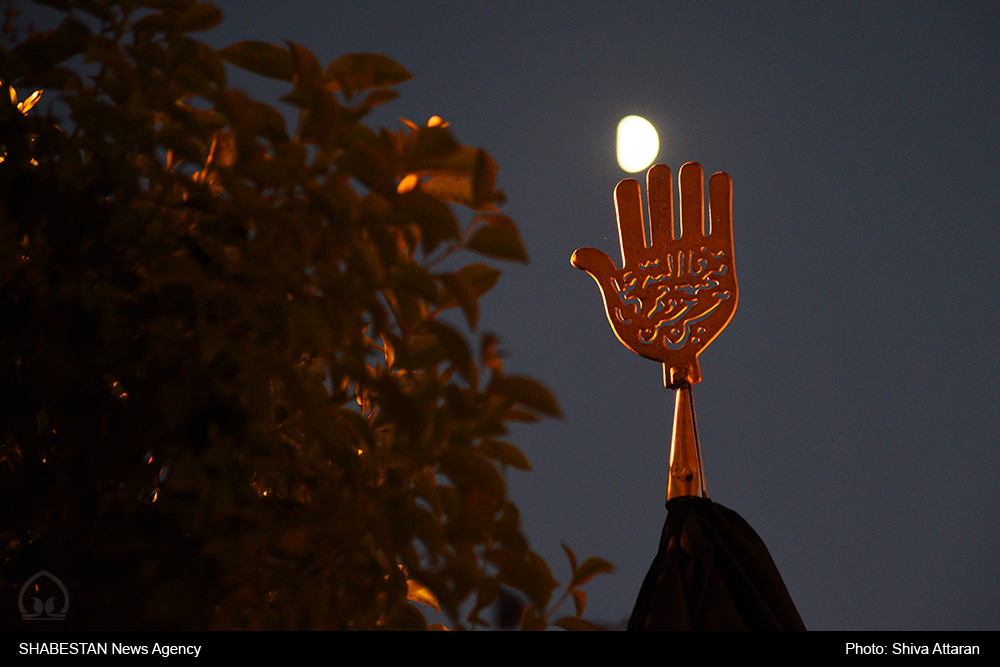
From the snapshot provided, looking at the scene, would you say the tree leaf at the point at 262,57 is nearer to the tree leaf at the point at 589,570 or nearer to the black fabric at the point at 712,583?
the tree leaf at the point at 589,570

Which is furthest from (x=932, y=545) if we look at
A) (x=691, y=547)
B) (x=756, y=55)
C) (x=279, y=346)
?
(x=279, y=346)

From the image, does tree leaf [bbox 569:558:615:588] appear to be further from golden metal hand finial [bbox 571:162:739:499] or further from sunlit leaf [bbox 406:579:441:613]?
golden metal hand finial [bbox 571:162:739:499]

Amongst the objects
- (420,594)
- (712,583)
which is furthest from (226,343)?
(712,583)

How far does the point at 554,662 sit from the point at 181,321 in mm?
245

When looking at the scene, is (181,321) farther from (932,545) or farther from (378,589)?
(932,545)

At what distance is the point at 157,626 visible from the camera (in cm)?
31

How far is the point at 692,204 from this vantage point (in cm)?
76

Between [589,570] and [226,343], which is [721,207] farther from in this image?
[226,343]

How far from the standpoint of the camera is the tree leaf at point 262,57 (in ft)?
1.14

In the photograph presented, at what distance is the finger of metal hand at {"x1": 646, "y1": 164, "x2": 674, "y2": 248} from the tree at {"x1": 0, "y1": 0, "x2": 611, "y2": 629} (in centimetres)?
43

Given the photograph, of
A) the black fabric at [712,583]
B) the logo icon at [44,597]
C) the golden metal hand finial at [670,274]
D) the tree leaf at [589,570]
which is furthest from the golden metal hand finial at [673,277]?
the logo icon at [44,597]

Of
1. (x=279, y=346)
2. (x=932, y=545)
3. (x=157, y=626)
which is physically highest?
(x=279, y=346)

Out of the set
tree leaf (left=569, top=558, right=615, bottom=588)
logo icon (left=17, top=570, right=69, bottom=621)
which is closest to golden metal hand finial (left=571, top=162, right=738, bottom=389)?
tree leaf (left=569, top=558, right=615, bottom=588)

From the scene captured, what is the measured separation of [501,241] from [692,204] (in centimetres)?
50
